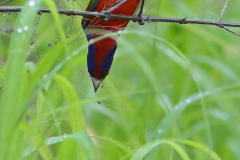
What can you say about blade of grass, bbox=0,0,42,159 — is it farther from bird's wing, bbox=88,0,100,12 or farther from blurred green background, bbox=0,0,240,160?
bird's wing, bbox=88,0,100,12

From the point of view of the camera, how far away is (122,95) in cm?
102

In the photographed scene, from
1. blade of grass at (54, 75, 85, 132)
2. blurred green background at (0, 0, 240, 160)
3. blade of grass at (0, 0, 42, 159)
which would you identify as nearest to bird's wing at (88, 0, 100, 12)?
blurred green background at (0, 0, 240, 160)

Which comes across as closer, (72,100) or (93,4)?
(72,100)

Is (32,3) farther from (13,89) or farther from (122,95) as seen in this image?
(122,95)

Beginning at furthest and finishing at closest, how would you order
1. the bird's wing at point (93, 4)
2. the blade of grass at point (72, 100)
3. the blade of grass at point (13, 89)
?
the bird's wing at point (93, 4) < the blade of grass at point (72, 100) < the blade of grass at point (13, 89)

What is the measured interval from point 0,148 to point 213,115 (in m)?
1.43

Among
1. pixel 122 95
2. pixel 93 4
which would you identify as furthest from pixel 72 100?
pixel 93 4

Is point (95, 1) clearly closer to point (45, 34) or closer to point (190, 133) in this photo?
point (45, 34)

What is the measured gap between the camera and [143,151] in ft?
2.89

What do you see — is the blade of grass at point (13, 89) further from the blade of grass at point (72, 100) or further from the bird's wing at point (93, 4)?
the bird's wing at point (93, 4)

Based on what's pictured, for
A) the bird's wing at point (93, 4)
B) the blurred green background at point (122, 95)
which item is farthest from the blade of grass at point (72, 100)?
the bird's wing at point (93, 4)

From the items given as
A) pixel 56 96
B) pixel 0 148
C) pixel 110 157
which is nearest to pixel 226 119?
pixel 110 157

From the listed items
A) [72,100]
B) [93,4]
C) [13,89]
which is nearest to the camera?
[13,89]

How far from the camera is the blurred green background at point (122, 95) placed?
0.74 metres
